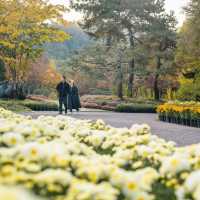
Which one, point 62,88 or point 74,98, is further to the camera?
point 74,98

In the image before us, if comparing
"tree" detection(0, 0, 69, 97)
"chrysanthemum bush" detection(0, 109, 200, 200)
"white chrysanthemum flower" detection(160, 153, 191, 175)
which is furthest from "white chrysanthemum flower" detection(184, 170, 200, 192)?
"tree" detection(0, 0, 69, 97)

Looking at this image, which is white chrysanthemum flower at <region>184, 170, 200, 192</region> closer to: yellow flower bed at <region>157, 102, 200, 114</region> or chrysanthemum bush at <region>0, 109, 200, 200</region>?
chrysanthemum bush at <region>0, 109, 200, 200</region>

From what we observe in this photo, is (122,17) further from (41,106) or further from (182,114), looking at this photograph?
(182,114)

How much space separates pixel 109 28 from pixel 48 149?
40029 mm

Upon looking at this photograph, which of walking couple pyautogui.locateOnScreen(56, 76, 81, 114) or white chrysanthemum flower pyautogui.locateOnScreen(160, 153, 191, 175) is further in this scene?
walking couple pyautogui.locateOnScreen(56, 76, 81, 114)

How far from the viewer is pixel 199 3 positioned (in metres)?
33.6

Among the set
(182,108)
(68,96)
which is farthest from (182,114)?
(68,96)

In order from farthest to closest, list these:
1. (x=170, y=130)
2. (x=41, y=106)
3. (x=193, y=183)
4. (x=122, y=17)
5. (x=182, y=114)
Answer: (x=122, y=17) → (x=41, y=106) → (x=182, y=114) → (x=170, y=130) → (x=193, y=183)

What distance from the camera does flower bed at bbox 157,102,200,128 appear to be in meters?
19.2

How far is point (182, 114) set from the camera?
20516 mm

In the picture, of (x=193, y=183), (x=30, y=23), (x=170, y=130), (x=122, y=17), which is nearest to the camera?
(x=193, y=183)

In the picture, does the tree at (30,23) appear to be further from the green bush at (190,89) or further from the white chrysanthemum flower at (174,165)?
the white chrysanthemum flower at (174,165)

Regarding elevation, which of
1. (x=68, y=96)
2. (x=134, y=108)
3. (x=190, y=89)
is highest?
(x=190, y=89)

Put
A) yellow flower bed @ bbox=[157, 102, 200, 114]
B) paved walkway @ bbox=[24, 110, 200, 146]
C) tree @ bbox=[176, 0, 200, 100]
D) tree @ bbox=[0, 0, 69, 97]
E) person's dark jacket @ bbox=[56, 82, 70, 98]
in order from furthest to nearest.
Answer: tree @ bbox=[176, 0, 200, 100] < person's dark jacket @ bbox=[56, 82, 70, 98] < tree @ bbox=[0, 0, 69, 97] < yellow flower bed @ bbox=[157, 102, 200, 114] < paved walkway @ bbox=[24, 110, 200, 146]
